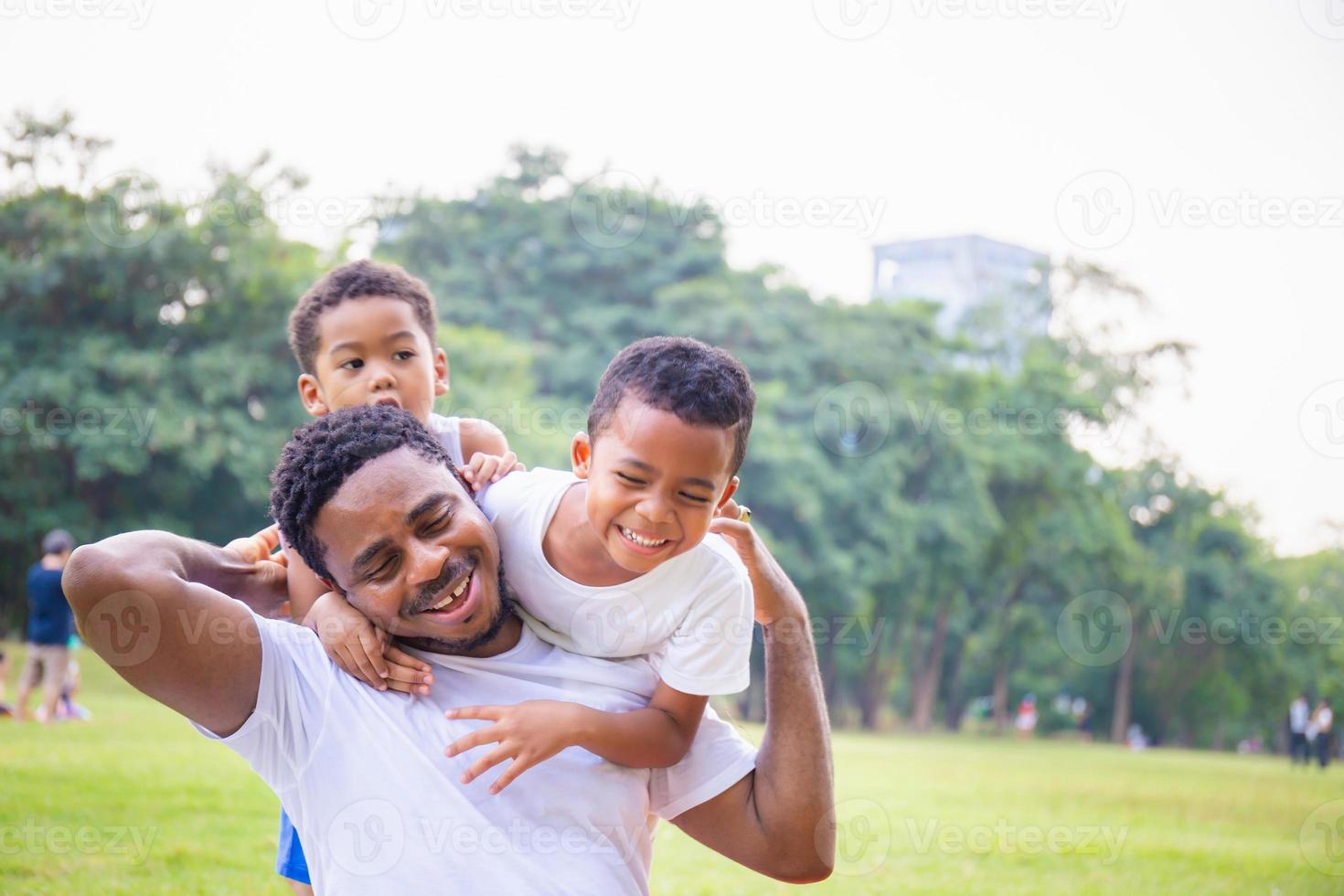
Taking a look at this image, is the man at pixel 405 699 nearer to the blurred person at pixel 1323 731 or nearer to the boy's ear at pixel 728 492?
the boy's ear at pixel 728 492

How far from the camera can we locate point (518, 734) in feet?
7.59

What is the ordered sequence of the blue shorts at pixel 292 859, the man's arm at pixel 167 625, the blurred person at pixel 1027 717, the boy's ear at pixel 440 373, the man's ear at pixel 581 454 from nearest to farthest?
the man's arm at pixel 167 625, the man's ear at pixel 581 454, the blue shorts at pixel 292 859, the boy's ear at pixel 440 373, the blurred person at pixel 1027 717

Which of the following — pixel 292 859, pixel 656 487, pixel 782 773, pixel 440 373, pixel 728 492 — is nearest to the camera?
pixel 782 773

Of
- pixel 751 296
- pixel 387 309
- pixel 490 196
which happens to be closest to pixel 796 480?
pixel 751 296

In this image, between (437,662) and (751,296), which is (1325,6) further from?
(751,296)

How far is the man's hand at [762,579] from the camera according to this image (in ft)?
8.75

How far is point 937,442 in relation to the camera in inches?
1201

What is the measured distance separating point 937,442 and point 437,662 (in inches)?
1140

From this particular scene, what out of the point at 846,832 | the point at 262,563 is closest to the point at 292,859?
the point at 262,563

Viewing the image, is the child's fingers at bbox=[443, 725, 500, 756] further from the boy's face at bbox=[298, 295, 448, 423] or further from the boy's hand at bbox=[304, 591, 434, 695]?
the boy's face at bbox=[298, 295, 448, 423]

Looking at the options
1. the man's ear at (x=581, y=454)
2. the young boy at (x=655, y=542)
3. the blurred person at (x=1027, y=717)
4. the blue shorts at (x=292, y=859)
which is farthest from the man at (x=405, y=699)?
the blurred person at (x=1027, y=717)

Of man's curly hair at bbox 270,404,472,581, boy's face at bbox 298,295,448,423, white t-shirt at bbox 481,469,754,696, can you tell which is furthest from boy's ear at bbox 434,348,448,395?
man's curly hair at bbox 270,404,472,581

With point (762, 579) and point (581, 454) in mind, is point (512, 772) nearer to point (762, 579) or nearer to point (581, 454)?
point (762, 579)

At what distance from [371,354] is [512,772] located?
173 cm
